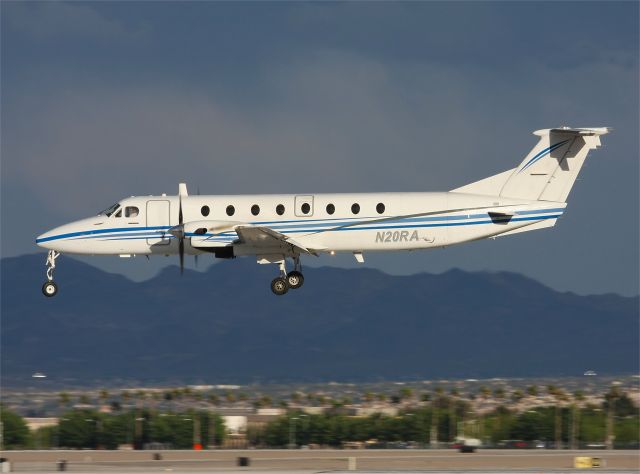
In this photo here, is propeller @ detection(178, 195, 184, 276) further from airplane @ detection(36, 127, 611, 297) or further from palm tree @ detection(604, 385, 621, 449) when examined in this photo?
palm tree @ detection(604, 385, 621, 449)

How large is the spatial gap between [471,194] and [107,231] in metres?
14.9

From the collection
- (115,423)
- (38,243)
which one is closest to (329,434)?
(115,423)

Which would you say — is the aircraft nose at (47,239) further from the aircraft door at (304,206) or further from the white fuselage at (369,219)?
the aircraft door at (304,206)

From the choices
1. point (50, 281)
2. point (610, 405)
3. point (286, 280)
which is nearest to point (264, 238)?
point (286, 280)

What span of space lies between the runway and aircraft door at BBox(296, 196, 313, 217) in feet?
61.1

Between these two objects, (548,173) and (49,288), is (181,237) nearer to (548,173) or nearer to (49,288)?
(49,288)

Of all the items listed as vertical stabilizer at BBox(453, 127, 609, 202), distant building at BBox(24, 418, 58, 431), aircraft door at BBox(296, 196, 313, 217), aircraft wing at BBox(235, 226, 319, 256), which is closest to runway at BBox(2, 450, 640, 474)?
distant building at BBox(24, 418, 58, 431)

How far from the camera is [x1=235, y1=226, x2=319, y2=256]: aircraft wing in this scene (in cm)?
4247

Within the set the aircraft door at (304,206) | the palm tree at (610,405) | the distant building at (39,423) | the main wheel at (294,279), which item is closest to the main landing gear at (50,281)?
the main wheel at (294,279)

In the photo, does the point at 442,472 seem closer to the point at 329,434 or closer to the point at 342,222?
the point at 342,222

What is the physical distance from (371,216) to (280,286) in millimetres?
4549

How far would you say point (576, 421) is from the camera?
92125 mm

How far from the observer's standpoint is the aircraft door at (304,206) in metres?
44.0

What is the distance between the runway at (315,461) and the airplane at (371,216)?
55.3 ft
